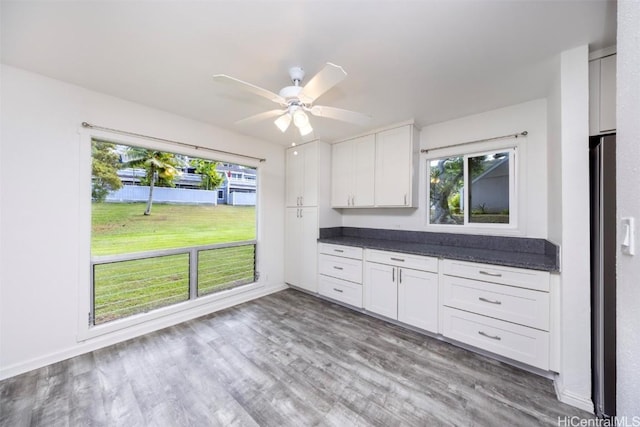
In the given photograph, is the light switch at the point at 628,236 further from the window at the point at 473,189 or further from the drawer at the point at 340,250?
the drawer at the point at 340,250

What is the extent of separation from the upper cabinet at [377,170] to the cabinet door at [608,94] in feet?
4.98

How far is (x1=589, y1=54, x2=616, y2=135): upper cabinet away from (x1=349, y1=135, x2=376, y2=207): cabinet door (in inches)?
77.8

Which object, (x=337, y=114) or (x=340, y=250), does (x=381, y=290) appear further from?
(x=337, y=114)

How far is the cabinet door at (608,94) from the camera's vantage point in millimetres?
1533

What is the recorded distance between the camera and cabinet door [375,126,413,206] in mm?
2934

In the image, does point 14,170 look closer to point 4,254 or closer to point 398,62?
point 4,254

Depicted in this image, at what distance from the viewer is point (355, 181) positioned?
346 cm

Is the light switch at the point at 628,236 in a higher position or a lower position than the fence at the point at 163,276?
higher

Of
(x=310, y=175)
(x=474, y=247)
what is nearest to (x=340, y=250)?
(x=310, y=175)

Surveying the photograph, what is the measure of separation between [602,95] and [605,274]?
1170 mm

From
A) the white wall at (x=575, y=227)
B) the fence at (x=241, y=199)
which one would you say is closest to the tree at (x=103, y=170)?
the fence at (x=241, y=199)

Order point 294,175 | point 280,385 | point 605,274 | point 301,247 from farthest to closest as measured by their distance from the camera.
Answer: point 294,175, point 301,247, point 280,385, point 605,274

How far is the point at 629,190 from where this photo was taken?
28.2 inches

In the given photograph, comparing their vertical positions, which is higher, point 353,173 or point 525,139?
point 525,139
